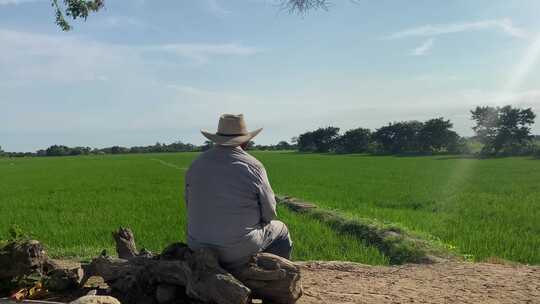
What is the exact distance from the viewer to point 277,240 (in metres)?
3.95

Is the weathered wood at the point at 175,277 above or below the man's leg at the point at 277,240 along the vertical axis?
below

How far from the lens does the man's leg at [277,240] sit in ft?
12.5

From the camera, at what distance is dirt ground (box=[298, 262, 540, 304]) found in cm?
413

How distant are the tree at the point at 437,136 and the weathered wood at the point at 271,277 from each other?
60150 mm

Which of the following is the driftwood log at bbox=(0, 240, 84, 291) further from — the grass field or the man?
the grass field

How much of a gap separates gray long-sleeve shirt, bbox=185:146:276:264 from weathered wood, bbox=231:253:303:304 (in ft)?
0.30

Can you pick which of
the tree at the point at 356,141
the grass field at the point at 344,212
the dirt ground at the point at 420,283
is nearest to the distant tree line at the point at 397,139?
the tree at the point at 356,141

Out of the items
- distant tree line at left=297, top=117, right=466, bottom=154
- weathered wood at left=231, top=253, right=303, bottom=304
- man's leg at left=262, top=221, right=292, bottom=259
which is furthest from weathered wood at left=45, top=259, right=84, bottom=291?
distant tree line at left=297, top=117, right=466, bottom=154

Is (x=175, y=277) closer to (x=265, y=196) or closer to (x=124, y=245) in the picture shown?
(x=265, y=196)

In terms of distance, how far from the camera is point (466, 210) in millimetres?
11031

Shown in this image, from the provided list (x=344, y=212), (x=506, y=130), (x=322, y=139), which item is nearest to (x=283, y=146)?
(x=322, y=139)

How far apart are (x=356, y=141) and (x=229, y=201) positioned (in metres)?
72.3

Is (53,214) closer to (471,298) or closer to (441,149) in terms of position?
(471,298)

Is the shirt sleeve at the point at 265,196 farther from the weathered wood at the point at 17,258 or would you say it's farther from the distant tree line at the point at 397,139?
the distant tree line at the point at 397,139
